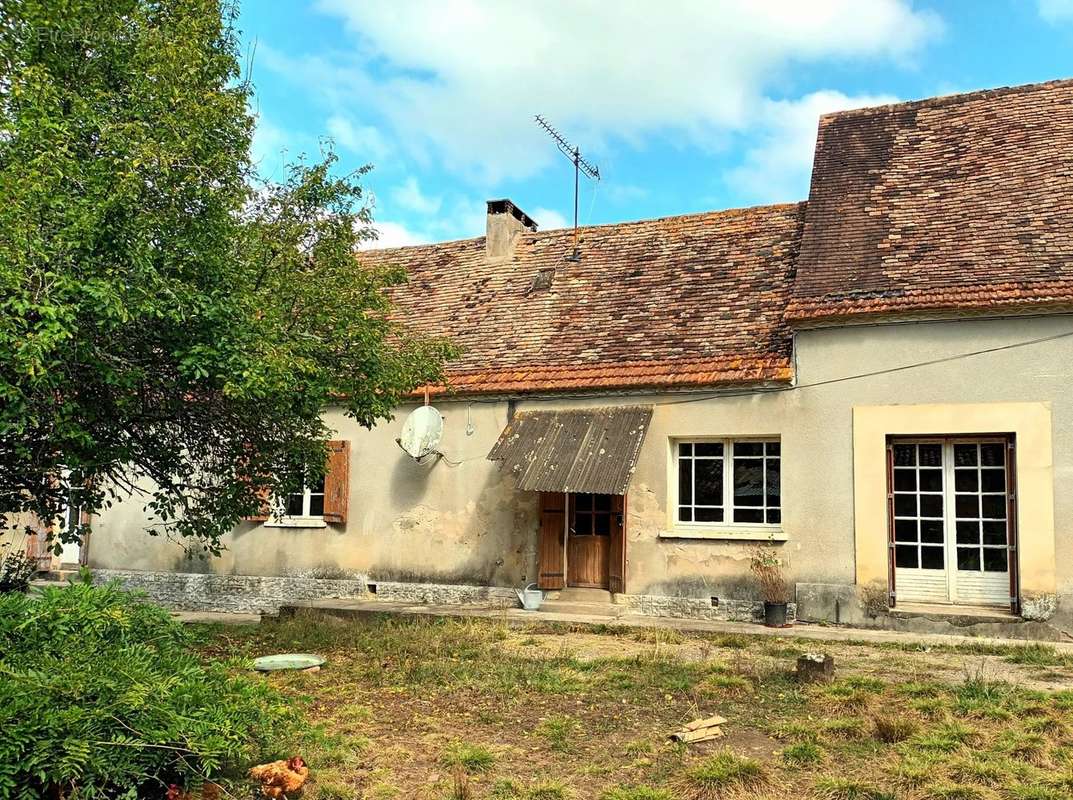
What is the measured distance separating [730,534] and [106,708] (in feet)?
27.6

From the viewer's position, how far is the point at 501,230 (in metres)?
16.0

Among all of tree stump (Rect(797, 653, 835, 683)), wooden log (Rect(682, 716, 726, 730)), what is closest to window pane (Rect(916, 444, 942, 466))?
tree stump (Rect(797, 653, 835, 683))

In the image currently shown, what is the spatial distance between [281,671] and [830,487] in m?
6.60

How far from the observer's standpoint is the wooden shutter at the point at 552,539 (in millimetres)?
12383

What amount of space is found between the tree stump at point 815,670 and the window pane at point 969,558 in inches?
149

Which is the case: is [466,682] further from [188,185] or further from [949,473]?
[949,473]

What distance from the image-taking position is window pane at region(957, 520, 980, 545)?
34.6 ft

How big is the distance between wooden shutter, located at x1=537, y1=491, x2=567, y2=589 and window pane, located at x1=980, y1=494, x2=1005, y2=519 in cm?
520

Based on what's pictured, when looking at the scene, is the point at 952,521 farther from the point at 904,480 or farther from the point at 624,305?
the point at 624,305

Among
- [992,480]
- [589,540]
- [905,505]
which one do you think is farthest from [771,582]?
[992,480]

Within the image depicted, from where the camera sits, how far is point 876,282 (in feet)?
36.5

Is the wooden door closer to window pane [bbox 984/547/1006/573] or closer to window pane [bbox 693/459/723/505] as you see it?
window pane [bbox 693/459/723/505]

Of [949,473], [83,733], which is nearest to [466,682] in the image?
[83,733]

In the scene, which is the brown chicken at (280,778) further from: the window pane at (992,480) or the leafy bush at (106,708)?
the window pane at (992,480)
